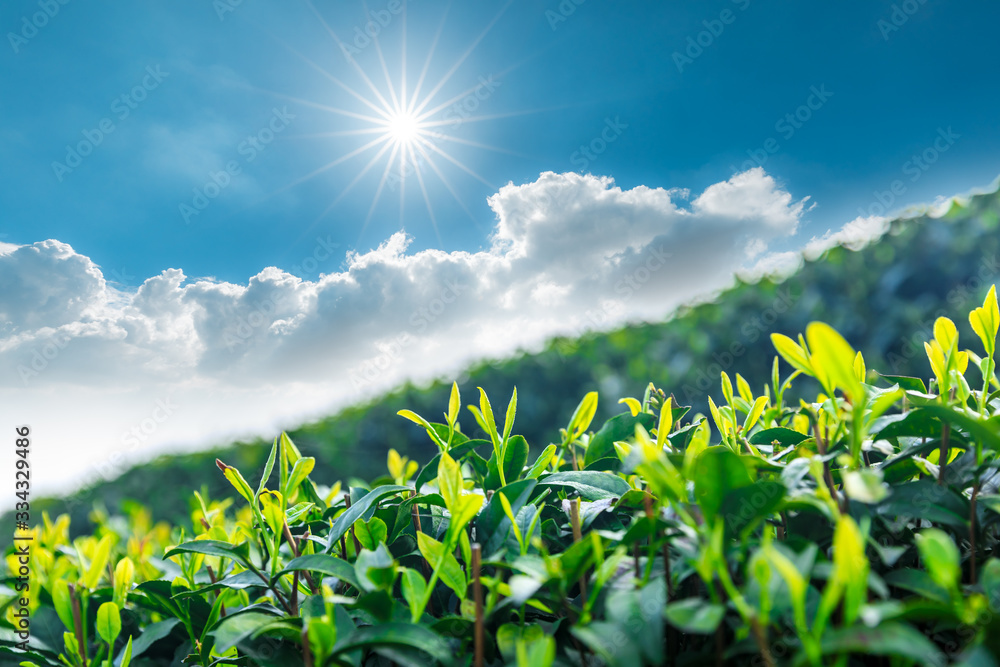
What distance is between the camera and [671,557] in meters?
1.02

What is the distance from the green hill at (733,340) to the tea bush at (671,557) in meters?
3.50

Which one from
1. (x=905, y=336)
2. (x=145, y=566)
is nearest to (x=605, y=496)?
(x=145, y=566)

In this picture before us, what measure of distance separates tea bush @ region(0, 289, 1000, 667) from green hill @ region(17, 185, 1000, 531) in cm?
350

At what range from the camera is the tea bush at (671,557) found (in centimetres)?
69

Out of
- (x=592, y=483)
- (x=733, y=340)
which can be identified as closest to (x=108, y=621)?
(x=592, y=483)

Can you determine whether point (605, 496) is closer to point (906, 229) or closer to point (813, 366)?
point (813, 366)

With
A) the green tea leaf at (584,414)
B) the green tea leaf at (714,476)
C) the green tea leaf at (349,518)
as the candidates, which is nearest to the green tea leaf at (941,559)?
the green tea leaf at (714,476)

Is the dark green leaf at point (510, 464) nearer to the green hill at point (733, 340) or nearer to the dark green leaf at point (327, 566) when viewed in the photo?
the dark green leaf at point (327, 566)

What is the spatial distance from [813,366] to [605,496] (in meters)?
0.48

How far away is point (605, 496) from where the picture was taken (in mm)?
1168

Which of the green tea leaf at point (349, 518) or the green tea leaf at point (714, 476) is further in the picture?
the green tea leaf at point (349, 518)

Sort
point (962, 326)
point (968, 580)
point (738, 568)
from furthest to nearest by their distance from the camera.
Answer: point (962, 326)
point (968, 580)
point (738, 568)

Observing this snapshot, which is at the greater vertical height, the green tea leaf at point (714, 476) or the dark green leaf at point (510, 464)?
the dark green leaf at point (510, 464)

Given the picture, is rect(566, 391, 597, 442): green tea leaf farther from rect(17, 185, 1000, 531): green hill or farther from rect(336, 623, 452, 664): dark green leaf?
rect(17, 185, 1000, 531): green hill
